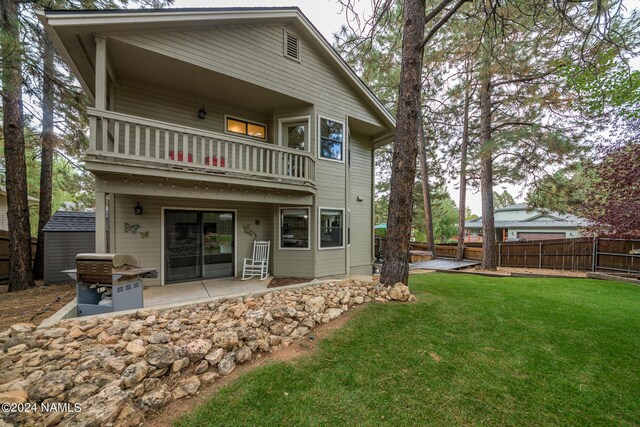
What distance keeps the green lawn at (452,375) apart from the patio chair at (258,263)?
4.04m

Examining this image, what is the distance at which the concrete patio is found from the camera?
17.1ft

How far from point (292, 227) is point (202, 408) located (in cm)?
567

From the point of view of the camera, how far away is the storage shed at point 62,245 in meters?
7.55

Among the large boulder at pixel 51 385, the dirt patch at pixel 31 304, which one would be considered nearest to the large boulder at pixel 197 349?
the large boulder at pixel 51 385

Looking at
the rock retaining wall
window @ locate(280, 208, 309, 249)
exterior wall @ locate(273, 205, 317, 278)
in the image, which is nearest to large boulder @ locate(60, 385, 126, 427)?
the rock retaining wall

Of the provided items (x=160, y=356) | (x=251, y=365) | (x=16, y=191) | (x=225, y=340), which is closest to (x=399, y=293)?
Result: (x=251, y=365)

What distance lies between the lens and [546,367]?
119 inches

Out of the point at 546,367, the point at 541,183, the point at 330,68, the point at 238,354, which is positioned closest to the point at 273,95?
the point at 330,68

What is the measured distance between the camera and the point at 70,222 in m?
8.16

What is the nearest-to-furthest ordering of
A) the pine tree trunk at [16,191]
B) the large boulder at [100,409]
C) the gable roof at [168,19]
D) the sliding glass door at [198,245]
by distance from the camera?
1. the large boulder at [100,409]
2. the gable roof at [168,19]
3. the pine tree trunk at [16,191]
4. the sliding glass door at [198,245]

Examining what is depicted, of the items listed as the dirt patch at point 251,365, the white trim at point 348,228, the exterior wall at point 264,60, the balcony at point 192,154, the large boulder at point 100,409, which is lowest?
the dirt patch at point 251,365

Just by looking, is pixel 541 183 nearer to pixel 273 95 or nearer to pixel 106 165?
pixel 273 95

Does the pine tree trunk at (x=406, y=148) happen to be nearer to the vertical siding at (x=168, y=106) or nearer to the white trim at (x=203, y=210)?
the white trim at (x=203, y=210)

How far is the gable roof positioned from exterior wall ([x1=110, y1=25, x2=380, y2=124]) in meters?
0.20
